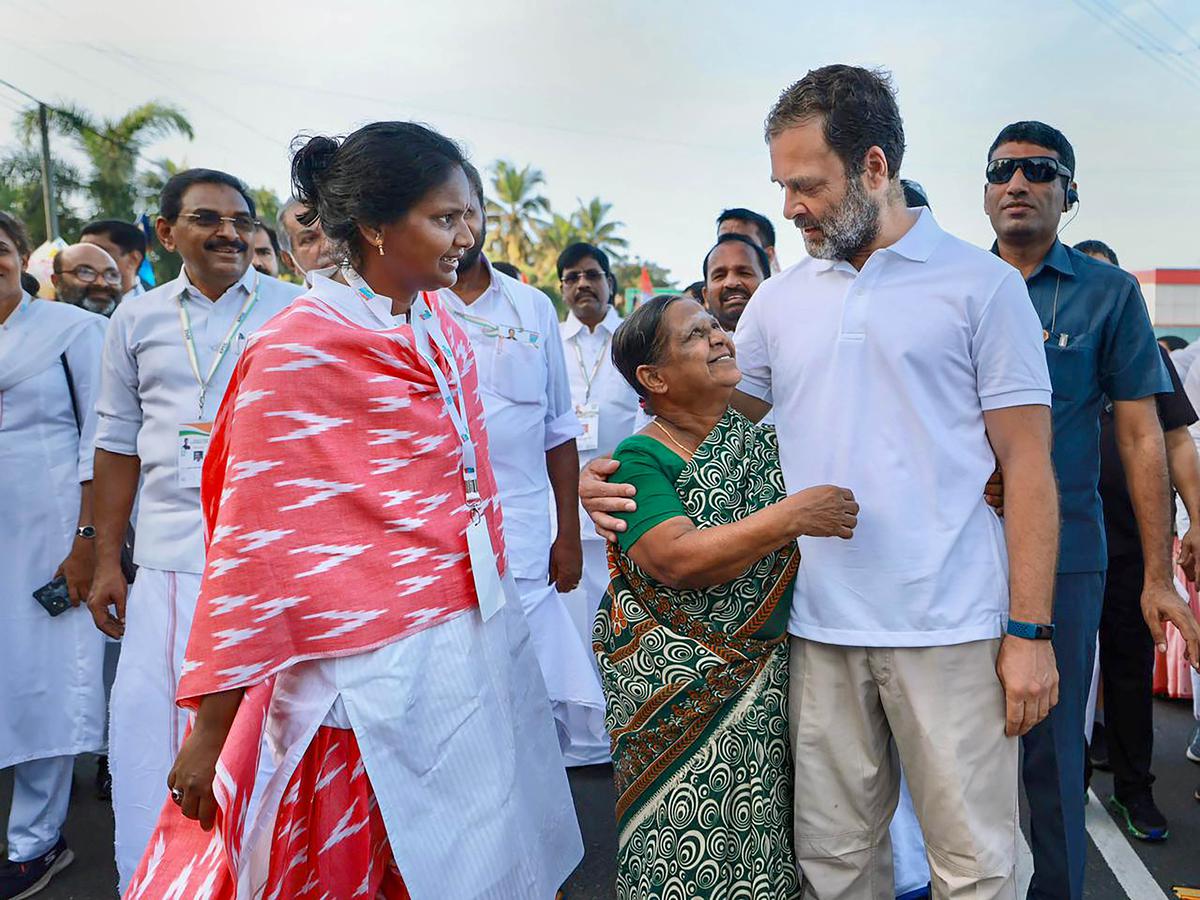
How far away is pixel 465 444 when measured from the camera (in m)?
2.16

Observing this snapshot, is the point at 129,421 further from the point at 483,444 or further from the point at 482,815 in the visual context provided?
the point at 482,815

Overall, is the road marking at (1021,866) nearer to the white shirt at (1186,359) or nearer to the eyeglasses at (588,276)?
the white shirt at (1186,359)

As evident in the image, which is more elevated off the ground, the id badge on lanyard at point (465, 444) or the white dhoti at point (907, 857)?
the id badge on lanyard at point (465, 444)

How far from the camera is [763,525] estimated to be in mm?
1985

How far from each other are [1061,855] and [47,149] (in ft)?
79.3

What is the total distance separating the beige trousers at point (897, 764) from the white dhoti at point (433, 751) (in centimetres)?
66

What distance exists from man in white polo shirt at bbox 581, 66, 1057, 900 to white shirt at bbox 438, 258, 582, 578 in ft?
5.01

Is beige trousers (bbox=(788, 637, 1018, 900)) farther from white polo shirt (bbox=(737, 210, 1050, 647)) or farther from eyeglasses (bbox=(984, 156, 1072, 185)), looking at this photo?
eyeglasses (bbox=(984, 156, 1072, 185))

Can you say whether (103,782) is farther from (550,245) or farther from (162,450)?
(550,245)

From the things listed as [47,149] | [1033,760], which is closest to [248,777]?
[1033,760]

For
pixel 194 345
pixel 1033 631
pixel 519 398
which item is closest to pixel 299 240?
pixel 194 345

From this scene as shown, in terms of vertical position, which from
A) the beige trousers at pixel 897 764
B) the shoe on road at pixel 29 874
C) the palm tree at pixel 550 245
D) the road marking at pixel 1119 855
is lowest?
the road marking at pixel 1119 855

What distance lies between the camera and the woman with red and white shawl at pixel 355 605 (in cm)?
183

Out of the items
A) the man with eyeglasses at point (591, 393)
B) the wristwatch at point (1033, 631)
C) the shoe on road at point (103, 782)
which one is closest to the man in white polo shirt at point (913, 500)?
the wristwatch at point (1033, 631)
